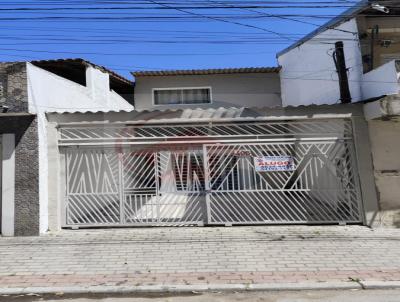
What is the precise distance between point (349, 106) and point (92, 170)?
249 inches

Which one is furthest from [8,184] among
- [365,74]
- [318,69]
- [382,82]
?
[318,69]

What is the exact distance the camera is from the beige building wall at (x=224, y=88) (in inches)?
670

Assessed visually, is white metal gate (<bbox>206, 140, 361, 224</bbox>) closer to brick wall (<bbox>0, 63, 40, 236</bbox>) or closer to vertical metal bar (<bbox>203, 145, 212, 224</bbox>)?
vertical metal bar (<bbox>203, 145, 212, 224</bbox>)

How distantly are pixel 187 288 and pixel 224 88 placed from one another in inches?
498

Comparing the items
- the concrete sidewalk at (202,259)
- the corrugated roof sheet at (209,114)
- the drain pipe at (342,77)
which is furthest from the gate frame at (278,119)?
the drain pipe at (342,77)

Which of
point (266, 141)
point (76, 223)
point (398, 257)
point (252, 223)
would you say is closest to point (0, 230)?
point (76, 223)

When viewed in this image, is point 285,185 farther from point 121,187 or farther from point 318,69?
point 318,69

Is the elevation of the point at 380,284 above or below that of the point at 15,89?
below

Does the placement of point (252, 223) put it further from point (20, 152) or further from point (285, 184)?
point (20, 152)

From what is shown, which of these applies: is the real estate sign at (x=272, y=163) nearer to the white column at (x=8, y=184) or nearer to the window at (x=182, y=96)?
the white column at (x=8, y=184)

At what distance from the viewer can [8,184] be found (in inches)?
A: 339

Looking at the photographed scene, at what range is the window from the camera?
56.2 feet

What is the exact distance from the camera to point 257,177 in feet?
31.1

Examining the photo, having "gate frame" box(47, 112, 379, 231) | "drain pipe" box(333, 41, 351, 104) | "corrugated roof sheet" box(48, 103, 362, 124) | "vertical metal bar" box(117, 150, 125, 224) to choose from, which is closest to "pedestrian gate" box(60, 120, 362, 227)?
"vertical metal bar" box(117, 150, 125, 224)
